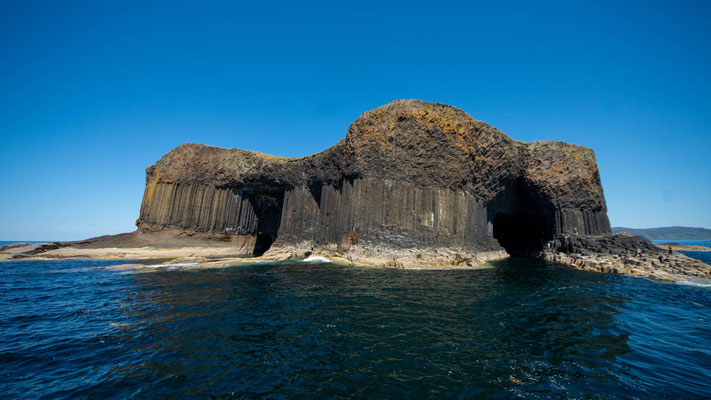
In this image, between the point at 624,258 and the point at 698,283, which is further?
the point at 624,258

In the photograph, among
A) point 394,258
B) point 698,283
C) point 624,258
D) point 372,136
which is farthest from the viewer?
point 372,136

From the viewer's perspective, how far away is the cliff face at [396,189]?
24.2 m

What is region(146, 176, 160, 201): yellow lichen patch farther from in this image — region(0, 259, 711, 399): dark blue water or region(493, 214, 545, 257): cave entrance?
region(493, 214, 545, 257): cave entrance

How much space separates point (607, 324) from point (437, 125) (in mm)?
18755

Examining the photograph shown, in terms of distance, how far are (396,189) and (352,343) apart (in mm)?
18038

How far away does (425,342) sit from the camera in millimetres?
7164

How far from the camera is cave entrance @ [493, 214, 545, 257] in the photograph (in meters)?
35.8

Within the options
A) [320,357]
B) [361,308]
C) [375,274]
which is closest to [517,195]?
[375,274]

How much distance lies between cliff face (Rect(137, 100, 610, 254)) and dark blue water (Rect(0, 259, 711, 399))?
11.5 m

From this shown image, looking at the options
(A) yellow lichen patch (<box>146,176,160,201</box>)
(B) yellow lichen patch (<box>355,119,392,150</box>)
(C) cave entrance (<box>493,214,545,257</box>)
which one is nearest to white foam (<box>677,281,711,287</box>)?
(C) cave entrance (<box>493,214,545,257</box>)

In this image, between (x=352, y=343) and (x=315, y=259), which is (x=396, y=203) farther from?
(x=352, y=343)

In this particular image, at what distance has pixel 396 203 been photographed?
23984 mm

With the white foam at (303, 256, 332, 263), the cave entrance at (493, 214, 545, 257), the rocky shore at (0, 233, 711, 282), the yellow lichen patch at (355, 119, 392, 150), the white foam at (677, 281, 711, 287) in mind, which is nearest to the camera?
the white foam at (677, 281, 711, 287)

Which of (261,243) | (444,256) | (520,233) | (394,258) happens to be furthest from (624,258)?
(261,243)
